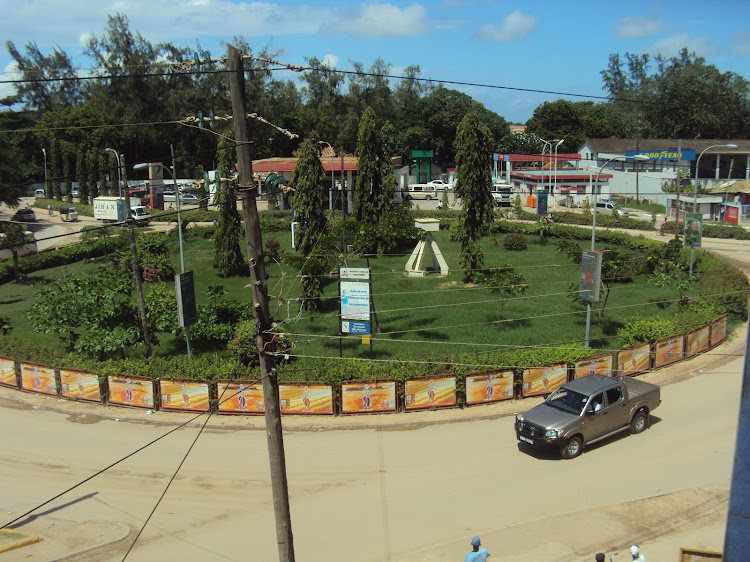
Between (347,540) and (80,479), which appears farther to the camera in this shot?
(80,479)

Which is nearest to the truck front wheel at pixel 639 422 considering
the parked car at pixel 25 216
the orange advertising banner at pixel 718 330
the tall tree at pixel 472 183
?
the orange advertising banner at pixel 718 330

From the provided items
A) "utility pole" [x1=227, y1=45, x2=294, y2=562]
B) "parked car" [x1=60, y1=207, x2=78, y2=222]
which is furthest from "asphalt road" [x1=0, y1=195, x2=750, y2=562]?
"parked car" [x1=60, y1=207, x2=78, y2=222]

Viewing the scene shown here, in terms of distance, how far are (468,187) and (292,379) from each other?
17.5 m

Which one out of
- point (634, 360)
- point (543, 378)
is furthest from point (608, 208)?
point (543, 378)

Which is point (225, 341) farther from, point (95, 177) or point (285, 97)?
point (285, 97)

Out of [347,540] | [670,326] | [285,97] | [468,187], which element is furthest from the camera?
[285,97]

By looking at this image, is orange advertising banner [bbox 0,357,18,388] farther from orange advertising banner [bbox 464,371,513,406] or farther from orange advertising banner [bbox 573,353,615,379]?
orange advertising banner [bbox 573,353,615,379]

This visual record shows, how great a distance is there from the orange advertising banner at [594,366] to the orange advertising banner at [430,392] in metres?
3.77

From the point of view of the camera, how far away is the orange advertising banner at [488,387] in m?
17.5

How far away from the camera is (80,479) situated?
14.5m

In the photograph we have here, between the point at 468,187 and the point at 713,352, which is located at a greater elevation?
the point at 468,187

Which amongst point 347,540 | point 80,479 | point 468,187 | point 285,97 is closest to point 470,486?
point 347,540

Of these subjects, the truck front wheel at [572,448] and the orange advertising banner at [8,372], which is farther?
the orange advertising banner at [8,372]

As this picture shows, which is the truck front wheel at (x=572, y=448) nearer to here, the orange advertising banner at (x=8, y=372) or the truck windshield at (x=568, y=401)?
the truck windshield at (x=568, y=401)
